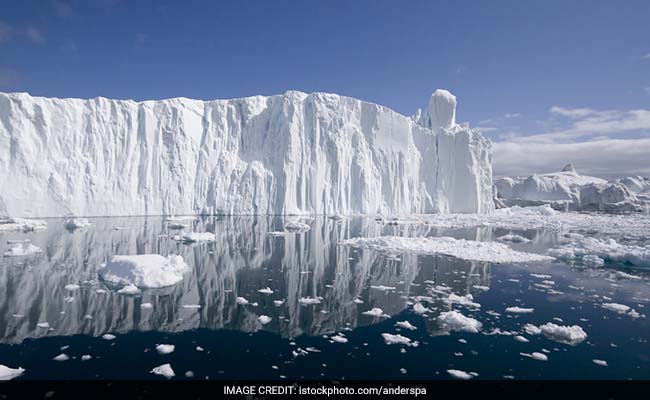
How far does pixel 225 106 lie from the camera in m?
32.8

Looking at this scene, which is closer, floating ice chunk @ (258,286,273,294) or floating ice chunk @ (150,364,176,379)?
floating ice chunk @ (150,364,176,379)

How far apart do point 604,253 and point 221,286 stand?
12.6 metres

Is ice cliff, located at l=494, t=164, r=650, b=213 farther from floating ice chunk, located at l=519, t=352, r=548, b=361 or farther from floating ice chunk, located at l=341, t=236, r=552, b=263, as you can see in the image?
floating ice chunk, located at l=519, t=352, r=548, b=361

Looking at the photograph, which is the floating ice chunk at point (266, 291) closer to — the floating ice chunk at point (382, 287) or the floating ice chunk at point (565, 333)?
the floating ice chunk at point (382, 287)

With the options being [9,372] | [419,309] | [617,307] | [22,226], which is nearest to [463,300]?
[419,309]

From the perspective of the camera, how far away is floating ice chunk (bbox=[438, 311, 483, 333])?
603 cm

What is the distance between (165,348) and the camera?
16.5 ft

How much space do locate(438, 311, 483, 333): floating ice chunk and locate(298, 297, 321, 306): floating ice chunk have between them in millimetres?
2381

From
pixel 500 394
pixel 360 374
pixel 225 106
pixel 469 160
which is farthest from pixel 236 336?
pixel 469 160

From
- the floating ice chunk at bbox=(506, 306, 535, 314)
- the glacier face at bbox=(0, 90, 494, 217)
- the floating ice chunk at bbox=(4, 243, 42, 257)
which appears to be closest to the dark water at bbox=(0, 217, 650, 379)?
the floating ice chunk at bbox=(506, 306, 535, 314)

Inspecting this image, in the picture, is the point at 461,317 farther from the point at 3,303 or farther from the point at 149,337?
the point at 3,303

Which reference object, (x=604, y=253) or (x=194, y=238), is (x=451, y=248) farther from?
(x=194, y=238)

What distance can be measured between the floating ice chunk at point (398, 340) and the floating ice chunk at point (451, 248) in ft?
24.1

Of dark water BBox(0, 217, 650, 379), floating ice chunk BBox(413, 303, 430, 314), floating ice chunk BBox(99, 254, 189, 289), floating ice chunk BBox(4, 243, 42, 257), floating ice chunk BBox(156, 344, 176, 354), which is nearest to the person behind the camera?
dark water BBox(0, 217, 650, 379)
